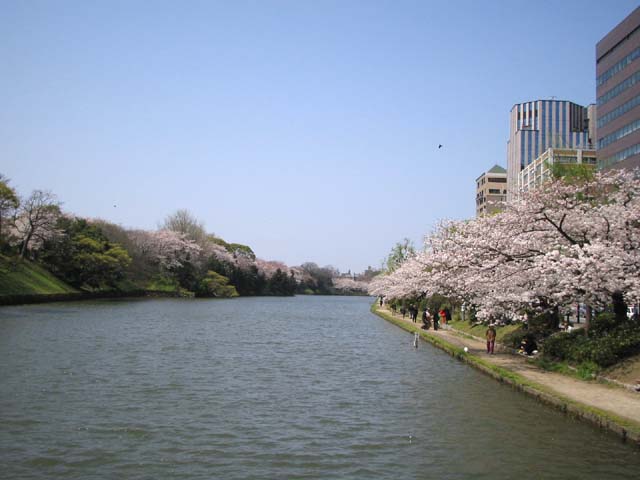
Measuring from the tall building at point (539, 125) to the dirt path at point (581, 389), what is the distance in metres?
120

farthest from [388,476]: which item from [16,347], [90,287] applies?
[90,287]

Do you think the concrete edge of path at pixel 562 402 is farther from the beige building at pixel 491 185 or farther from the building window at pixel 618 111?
the beige building at pixel 491 185

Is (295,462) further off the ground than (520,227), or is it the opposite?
(520,227)

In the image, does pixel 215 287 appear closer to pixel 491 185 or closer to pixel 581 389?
pixel 491 185

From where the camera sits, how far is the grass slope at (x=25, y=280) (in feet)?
167

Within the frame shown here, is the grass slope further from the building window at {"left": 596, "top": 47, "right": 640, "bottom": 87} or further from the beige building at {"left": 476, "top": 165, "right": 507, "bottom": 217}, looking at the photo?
the beige building at {"left": 476, "top": 165, "right": 507, "bottom": 217}

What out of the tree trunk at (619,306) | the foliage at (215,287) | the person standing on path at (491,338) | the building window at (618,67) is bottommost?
the person standing on path at (491,338)

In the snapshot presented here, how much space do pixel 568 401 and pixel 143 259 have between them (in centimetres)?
8118

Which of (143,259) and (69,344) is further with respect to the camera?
(143,259)

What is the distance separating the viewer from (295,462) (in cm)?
1091

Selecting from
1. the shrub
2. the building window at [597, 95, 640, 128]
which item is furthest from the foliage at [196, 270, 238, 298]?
the shrub

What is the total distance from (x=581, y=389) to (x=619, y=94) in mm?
48070

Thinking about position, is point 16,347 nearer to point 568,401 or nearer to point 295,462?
point 295,462

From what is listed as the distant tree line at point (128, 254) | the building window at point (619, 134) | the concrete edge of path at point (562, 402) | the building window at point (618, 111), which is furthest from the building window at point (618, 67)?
the distant tree line at point (128, 254)
